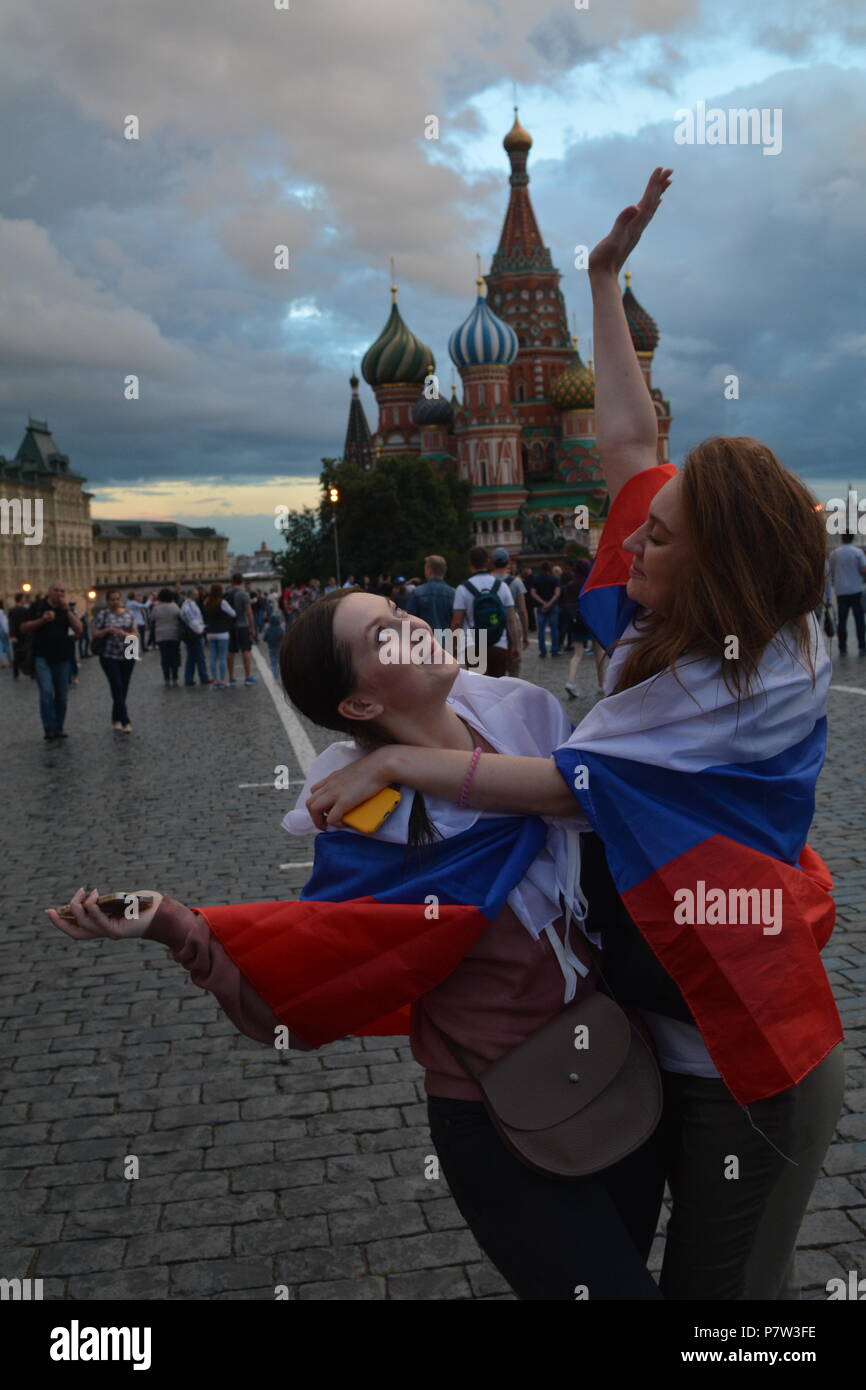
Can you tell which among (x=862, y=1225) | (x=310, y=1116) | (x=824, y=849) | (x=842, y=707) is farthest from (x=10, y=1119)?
(x=842, y=707)

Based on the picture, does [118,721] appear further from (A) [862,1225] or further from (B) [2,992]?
(A) [862,1225]

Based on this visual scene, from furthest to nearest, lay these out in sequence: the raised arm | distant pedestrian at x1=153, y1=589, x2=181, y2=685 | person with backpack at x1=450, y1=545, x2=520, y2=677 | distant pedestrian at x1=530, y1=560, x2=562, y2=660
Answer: distant pedestrian at x1=530, y1=560, x2=562, y2=660 → distant pedestrian at x1=153, y1=589, x2=181, y2=685 → person with backpack at x1=450, y1=545, x2=520, y2=677 → the raised arm

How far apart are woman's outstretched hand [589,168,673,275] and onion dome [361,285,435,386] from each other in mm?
98129

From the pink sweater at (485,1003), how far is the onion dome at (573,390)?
91.0 m

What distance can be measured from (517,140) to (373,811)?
103702 mm

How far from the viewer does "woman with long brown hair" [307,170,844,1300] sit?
178 cm

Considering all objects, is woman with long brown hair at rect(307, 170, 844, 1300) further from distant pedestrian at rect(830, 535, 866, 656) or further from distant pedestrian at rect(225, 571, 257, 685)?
distant pedestrian at rect(225, 571, 257, 685)

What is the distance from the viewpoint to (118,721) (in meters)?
15.8

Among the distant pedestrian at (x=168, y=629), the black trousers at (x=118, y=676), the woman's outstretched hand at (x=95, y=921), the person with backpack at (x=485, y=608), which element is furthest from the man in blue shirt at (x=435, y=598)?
the woman's outstretched hand at (x=95, y=921)

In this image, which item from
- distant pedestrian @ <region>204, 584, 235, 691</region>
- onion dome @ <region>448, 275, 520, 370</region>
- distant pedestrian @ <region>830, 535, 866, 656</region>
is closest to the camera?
distant pedestrian @ <region>830, 535, 866, 656</region>

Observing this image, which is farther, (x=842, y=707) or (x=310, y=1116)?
(x=842, y=707)

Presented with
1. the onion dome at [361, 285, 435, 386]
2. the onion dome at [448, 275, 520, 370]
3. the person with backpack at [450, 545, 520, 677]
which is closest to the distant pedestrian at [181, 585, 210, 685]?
the person with backpack at [450, 545, 520, 677]

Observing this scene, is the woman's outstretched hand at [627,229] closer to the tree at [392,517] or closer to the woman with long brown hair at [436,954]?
the woman with long brown hair at [436,954]

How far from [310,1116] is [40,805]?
22.9 ft
